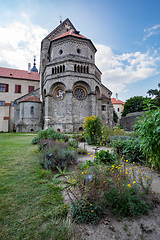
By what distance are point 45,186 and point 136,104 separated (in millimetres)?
42042

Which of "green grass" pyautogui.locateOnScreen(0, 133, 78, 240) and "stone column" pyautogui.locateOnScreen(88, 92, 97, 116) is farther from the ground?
"stone column" pyautogui.locateOnScreen(88, 92, 97, 116)

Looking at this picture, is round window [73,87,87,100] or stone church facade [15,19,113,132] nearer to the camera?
stone church facade [15,19,113,132]

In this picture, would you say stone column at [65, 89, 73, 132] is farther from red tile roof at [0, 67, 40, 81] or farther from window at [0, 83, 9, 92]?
window at [0, 83, 9, 92]

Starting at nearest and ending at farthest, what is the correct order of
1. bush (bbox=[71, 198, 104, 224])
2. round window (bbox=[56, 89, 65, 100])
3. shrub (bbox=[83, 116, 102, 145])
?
bush (bbox=[71, 198, 104, 224]) < shrub (bbox=[83, 116, 102, 145]) < round window (bbox=[56, 89, 65, 100])

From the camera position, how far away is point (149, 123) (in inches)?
90.2

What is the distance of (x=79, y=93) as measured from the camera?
18766 mm

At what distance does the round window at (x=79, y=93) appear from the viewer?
1855cm

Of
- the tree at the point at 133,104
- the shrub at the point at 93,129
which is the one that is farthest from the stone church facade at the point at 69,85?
the tree at the point at 133,104

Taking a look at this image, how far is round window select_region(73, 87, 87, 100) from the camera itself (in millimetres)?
18547

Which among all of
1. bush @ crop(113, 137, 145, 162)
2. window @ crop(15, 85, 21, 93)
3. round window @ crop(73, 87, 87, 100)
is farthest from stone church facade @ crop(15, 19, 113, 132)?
bush @ crop(113, 137, 145, 162)

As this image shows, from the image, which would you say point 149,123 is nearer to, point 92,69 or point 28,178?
point 28,178

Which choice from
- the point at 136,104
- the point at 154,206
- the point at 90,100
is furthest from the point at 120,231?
the point at 136,104

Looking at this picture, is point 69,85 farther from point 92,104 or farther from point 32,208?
point 32,208

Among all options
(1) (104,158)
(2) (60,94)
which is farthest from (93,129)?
(2) (60,94)
